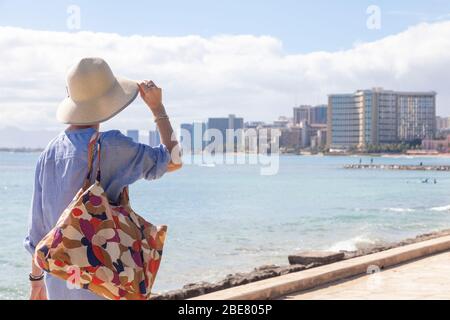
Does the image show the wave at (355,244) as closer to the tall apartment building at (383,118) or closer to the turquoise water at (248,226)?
the turquoise water at (248,226)

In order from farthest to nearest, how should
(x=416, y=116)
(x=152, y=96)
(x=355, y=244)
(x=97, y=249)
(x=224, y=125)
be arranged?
(x=416, y=116) → (x=224, y=125) → (x=355, y=244) → (x=152, y=96) → (x=97, y=249)

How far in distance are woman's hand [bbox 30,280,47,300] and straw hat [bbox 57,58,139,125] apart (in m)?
0.60

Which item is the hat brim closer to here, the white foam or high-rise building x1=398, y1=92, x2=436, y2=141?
the white foam

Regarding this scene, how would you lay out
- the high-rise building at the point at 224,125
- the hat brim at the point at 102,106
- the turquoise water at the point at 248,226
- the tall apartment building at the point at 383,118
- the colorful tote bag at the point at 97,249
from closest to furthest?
the colorful tote bag at the point at 97,249 → the hat brim at the point at 102,106 → the turquoise water at the point at 248,226 → the high-rise building at the point at 224,125 → the tall apartment building at the point at 383,118

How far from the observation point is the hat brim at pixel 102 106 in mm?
2668

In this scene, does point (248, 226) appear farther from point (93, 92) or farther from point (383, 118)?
point (383, 118)

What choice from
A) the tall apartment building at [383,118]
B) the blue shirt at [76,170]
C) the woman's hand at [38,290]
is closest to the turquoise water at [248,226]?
the woman's hand at [38,290]

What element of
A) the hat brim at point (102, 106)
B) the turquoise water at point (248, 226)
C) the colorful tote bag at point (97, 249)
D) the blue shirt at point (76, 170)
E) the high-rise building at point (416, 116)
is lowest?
the turquoise water at point (248, 226)

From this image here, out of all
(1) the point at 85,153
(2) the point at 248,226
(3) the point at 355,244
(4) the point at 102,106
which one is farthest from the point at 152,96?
(2) the point at 248,226

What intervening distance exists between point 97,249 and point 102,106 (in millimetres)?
524

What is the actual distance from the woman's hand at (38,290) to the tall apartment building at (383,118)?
184321 millimetres

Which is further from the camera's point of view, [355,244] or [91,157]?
[355,244]

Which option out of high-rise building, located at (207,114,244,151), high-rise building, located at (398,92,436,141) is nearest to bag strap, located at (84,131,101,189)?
high-rise building, located at (207,114,244,151)

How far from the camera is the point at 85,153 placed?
8.52 ft
